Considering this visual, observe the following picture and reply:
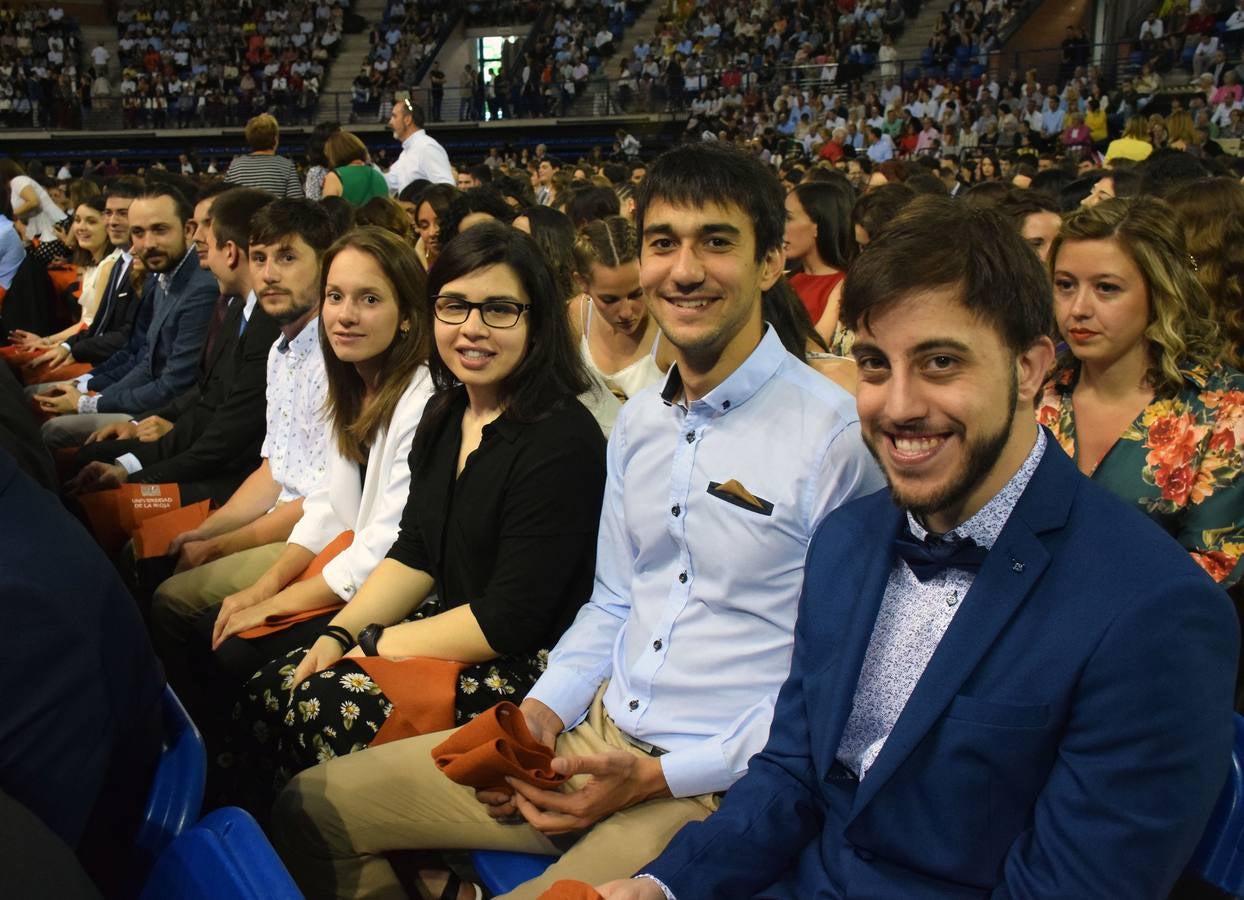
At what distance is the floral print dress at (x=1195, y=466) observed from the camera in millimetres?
2348

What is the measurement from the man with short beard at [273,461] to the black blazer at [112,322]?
2.45m

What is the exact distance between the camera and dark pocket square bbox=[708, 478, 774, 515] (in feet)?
6.16

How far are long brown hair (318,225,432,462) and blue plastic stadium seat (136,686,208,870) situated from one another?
4.33 ft

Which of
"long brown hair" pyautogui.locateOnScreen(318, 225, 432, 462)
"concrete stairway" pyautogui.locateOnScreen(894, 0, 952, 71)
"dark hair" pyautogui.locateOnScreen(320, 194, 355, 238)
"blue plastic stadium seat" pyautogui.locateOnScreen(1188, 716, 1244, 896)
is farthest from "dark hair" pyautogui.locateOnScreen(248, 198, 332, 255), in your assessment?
"concrete stairway" pyautogui.locateOnScreen(894, 0, 952, 71)

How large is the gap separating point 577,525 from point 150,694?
37.1 inches

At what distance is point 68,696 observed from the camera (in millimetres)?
1372

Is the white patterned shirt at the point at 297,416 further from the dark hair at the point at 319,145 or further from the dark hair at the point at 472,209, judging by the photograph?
the dark hair at the point at 319,145

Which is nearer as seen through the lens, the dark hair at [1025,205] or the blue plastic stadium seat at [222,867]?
the blue plastic stadium seat at [222,867]

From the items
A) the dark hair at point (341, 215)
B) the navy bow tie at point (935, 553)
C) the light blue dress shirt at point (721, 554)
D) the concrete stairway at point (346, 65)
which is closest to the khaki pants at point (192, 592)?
the light blue dress shirt at point (721, 554)

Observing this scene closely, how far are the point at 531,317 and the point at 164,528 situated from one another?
1.63 metres

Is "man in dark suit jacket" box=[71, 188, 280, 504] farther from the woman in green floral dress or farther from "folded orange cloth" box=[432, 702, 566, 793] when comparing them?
the woman in green floral dress

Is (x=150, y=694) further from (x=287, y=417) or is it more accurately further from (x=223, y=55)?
(x=223, y=55)

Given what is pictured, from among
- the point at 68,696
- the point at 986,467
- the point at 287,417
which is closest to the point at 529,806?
the point at 68,696

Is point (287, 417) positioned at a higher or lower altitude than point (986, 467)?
lower
